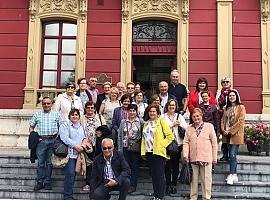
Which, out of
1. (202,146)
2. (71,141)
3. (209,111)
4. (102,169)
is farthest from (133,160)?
(209,111)

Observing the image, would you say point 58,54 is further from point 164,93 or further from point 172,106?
point 172,106

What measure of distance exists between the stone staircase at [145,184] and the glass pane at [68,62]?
4.70m

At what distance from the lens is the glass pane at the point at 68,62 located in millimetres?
12578

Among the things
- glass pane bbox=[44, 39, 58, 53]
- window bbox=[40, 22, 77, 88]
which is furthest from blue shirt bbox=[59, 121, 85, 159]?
glass pane bbox=[44, 39, 58, 53]

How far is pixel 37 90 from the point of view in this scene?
12.2m

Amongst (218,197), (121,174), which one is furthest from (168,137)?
(218,197)

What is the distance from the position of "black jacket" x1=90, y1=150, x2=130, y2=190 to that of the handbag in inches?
58.3

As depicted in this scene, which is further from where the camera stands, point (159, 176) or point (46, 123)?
point (46, 123)

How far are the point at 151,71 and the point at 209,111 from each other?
5.32 metres

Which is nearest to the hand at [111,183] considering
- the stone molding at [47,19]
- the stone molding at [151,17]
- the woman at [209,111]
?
the woman at [209,111]

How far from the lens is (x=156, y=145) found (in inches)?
269

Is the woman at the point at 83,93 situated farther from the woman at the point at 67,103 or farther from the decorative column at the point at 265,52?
the decorative column at the point at 265,52

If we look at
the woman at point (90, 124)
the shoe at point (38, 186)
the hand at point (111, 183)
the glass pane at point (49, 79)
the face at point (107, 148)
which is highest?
the glass pane at point (49, 79)

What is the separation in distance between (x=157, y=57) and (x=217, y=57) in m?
2.07
